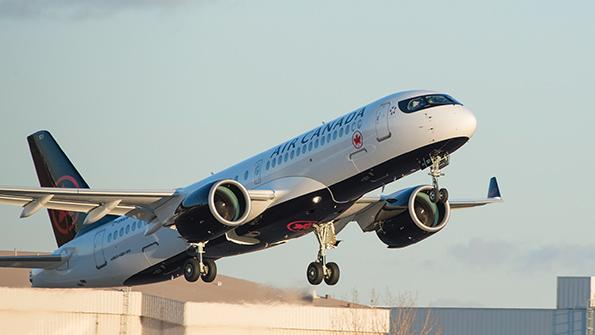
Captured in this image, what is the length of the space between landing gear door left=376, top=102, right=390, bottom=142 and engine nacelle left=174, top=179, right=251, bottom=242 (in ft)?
18.2

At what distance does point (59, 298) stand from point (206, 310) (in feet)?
22.3

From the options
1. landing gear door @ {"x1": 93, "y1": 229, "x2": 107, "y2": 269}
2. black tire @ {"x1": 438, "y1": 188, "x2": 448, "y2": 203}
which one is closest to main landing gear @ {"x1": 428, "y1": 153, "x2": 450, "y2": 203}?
black tire @ {"x1": 438, "y1": 188, "x2": 448, "y2": 203}

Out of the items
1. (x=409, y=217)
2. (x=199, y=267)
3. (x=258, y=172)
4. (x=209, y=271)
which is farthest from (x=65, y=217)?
(x=409, y=217)

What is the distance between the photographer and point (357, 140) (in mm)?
55781

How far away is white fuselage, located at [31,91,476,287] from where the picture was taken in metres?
54.8

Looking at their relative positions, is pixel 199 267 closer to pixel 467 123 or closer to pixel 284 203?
pixel 284 203

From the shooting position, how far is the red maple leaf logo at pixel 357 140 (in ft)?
183

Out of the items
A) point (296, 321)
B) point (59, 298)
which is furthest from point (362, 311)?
point (59, 298)

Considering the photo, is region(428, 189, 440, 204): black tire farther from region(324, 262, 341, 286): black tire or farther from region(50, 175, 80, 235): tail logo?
region(50, 175, 80, 235): tail logo

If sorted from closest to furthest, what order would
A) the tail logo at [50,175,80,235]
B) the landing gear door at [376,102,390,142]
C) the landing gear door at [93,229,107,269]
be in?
the landing gear door at [376,102,390,142], the landing gear door at [93,229,107,269], the tail logo at [50,175,80,235]

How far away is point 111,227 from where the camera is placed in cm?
6650

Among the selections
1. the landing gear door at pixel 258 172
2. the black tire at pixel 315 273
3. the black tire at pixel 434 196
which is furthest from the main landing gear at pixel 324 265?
the black tire at pixel 434 196

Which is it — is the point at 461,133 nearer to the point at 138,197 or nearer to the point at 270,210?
the point at 270,210

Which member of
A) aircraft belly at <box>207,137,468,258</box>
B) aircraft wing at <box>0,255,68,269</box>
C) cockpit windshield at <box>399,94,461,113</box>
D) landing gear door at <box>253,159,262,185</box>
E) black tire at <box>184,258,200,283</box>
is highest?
cockpit windshield at <box>399,94,461,113</box>
